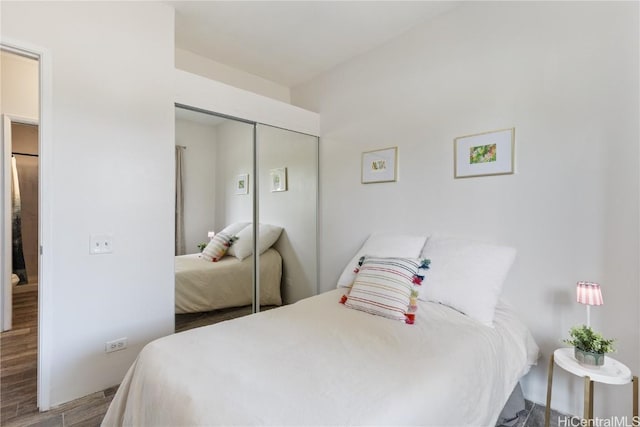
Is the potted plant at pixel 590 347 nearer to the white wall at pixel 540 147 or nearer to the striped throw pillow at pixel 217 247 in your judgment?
the white wall at pixel 540 147

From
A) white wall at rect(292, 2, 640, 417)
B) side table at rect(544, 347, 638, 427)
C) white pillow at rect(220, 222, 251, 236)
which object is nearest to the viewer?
side table at rect(544, 347, 638, 427)

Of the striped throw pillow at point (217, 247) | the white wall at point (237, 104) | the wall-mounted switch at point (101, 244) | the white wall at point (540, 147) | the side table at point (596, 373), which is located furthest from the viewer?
the striped throw pillow at point (217, 247)

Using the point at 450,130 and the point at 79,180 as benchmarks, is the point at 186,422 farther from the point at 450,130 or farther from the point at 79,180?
the point at 450,130

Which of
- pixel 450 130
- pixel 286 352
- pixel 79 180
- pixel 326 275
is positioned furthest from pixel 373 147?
pixel 79 180

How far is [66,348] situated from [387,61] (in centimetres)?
320

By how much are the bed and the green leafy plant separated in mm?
2294

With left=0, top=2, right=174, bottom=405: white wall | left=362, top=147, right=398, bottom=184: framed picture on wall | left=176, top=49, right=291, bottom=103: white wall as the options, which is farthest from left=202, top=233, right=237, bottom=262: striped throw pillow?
left=176, top=49, right=291, bottom=103: white wall

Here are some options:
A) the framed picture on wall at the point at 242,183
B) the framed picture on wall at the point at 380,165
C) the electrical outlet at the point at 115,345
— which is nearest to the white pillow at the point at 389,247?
the framed picture on wall at the point at 380,165

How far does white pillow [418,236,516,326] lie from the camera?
5.59ft

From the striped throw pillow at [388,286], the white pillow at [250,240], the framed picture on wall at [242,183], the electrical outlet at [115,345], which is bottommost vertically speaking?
the electrical outlet at [115,345]

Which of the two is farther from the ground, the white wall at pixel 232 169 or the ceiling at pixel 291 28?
the ceiling at pixel 291 28

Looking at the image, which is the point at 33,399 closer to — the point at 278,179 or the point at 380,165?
the point at 278,179

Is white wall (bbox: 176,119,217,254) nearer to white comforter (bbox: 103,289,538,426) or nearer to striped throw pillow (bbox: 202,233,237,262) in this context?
striped throw pillow (bbox: 202,233,237,262)

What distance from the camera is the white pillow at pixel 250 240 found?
2715mm
